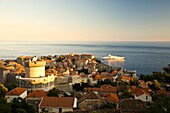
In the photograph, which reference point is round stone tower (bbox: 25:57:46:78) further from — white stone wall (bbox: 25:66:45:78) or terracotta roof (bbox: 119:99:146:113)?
terracotta roof (bbox: 119:99:146:113)

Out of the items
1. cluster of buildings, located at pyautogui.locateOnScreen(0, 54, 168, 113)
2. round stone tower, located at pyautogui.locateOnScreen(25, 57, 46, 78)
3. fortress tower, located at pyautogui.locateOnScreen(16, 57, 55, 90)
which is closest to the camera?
cluster of buildings, located at pyautogui.locateOnScreen(0, 54, 168, 113)

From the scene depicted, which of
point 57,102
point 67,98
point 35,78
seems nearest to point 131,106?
point 67,98

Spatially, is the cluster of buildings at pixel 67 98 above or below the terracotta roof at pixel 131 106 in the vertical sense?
below

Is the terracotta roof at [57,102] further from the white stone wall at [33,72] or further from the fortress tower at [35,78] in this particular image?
the white stone wall at [33,72]

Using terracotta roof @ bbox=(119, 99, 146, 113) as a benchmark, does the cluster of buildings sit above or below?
below

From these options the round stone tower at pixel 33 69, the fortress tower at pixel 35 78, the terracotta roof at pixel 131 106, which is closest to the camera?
the terracotta roof at pixel 131 106

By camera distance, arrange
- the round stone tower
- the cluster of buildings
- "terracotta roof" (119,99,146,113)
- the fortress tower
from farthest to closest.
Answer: the round stone tower, the fortress tower, the cluster of buildings, "terracotta roof" (119,99,146,113)

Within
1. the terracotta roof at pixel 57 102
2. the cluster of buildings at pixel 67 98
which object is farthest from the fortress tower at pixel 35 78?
the terracotta roof at pixel 57 102

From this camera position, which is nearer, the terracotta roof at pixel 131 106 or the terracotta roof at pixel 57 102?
the terracotta roof at pixel 131 106

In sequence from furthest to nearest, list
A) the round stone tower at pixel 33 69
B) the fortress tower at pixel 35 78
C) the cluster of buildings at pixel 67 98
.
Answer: the round stone tower at pixel 33 69 → the fortress tower at pixel 35 78 → the cluster of buildings at pixel 67 98

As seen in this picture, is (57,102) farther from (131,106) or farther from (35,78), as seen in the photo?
(35,78)

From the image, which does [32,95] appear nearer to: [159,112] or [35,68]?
[35,68]

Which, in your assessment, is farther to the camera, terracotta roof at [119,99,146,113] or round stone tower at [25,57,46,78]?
round stone tower at [25,57,46,78]

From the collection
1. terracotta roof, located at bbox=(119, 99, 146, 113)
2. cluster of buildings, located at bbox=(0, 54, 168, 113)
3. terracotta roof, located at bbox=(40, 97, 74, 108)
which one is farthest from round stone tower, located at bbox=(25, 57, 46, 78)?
terracotta roof, located at bbox=(119, 99, 146, 113)
